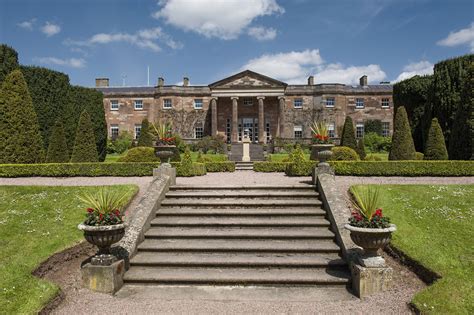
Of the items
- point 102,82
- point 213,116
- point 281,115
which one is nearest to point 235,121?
point 213,116

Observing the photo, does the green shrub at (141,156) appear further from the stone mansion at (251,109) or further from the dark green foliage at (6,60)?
the stone mansion at (251,109)

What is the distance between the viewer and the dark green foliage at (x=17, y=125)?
1591cm

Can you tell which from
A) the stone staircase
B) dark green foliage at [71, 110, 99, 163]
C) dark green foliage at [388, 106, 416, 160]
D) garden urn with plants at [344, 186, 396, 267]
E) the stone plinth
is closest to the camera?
garden urn with plants at [344, 186, 396, 267]

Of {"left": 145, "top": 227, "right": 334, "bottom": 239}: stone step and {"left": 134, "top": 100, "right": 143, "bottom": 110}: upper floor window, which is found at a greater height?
{"left": 134, "top": 100, "right": 143, "bottom": 110}: upper floor window

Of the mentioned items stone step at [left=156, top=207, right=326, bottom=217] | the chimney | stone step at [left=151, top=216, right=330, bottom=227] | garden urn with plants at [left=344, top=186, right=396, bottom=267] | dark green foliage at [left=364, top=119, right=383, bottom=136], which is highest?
the chimney

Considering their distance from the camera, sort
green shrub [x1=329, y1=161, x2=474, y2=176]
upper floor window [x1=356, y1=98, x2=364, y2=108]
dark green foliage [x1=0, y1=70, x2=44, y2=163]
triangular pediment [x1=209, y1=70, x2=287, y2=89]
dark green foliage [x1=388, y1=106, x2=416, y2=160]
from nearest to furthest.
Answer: green shrub [x1=329, y1=161, x2=474, y2=176] < dark green foliage [x1=0, y1=70, x2=44, y2=163] < dark green foliage [x1=388, y1=106, x2=416, y2=160] < triangular pediment [x1=209, y1=70, x2=287, y2=89] < upper floor window [x1=356, y1=98, x2=364, y2=108]

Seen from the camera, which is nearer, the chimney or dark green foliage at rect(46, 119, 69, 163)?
dark green foliage at rect(46, 119, 69, 163)

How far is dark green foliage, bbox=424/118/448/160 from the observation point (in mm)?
17938

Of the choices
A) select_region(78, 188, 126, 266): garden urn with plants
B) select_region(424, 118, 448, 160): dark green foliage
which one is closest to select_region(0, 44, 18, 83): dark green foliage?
select_region(78, 188, 126, 266): garden urn with plants

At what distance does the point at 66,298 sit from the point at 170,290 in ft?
5.95

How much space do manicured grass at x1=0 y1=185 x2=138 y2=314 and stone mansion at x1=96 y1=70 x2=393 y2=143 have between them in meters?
33.2

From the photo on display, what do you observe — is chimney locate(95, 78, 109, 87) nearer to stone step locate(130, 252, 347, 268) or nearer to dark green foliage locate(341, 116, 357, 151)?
dark green foliage locate(341, 116, 357, 151)

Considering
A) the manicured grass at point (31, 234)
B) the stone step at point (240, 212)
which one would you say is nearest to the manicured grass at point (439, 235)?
the stone step at point (240, 212)

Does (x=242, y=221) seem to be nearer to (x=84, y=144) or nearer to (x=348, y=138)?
(x=84, y=144)
